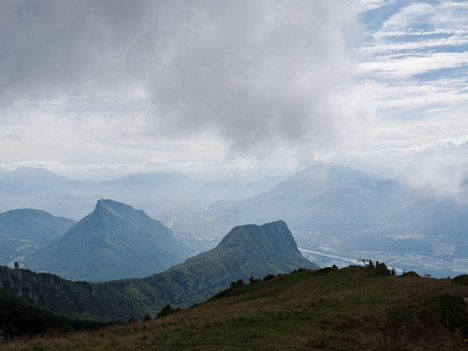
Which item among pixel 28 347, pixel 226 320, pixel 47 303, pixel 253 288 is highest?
pixel 28 347

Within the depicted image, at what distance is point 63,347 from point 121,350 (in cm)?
453

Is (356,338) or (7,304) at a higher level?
(356,338)

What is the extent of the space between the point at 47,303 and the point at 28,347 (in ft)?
688

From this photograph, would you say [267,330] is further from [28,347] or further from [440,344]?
[28,347]

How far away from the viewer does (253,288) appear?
6444cm

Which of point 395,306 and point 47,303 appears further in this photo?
point 47,303

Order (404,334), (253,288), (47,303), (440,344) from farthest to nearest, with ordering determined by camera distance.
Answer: (47,303), (253,288), (404,334), (440,344)

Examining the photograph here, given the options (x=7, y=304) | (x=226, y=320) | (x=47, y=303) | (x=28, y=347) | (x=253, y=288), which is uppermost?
(x=28, y=347)

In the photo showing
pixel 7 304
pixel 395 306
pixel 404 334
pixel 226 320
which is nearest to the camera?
pixel 404 334

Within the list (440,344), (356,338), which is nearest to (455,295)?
(440,344)

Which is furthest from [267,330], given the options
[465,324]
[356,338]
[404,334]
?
[465,324]

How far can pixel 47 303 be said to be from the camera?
617 ft

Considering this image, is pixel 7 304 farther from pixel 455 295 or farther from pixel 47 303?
pixel 455 295

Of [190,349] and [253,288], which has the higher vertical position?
[190,349]
